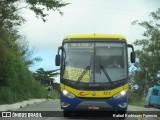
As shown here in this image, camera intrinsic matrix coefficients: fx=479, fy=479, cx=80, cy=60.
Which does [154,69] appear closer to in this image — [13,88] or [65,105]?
[13,88]

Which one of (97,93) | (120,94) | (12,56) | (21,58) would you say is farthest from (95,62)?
(21,58)

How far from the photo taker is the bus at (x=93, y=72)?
777 inches

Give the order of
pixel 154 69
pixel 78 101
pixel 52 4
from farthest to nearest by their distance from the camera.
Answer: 1. pixel 154 69
2. pixel 52 4
3. pixel 78 101

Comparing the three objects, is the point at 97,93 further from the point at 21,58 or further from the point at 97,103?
the point at 21,58

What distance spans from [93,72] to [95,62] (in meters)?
0.48

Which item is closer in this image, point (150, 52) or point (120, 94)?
point (120, 94)

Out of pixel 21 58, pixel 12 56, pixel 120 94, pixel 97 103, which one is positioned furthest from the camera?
pixel 21 58

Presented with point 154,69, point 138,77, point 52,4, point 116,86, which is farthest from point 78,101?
point 138,77

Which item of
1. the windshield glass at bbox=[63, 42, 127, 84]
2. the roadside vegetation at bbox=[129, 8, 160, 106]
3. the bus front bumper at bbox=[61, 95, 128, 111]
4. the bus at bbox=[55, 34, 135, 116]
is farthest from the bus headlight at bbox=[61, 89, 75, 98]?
the roadside vegetation at bbox=[129, 8, 160, 106]

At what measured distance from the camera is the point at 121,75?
20.0 metres

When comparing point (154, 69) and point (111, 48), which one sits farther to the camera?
point (154, 69)

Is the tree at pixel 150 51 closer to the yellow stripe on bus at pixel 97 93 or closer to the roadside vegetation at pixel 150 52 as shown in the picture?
the roadside vegetation at pixel 150 52

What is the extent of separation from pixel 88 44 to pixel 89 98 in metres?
2.43

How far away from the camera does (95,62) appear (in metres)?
20.3
